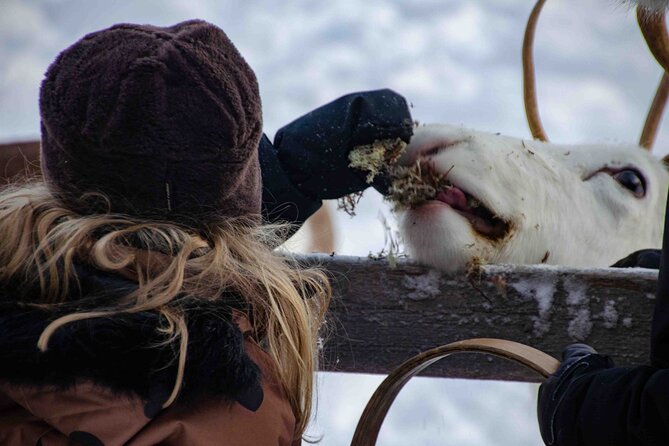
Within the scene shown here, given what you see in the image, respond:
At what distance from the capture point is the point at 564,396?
112 cm

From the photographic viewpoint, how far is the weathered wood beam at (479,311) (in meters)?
1.56

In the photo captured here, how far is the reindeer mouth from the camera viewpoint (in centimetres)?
169

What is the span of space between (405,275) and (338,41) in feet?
19.7

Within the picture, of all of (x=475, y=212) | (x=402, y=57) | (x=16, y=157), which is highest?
(x=402, y=57)

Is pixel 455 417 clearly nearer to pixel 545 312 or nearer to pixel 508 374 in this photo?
pixel 508 374

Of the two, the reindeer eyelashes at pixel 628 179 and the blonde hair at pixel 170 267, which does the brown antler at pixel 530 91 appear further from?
the blonde hair at pixel 170 267

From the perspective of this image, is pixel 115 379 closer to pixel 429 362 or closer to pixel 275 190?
Answer: pixel 429 362

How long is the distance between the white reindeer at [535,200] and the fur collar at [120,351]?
0.66m

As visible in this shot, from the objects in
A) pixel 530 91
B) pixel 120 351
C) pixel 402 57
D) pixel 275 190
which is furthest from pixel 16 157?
pixel 402 57

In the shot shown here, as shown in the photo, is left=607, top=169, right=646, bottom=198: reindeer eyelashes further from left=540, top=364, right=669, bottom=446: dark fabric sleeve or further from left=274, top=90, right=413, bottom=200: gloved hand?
left=540, top=364, right=669, bottom=446: dark fabric sleeve

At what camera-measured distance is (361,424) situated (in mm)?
1281

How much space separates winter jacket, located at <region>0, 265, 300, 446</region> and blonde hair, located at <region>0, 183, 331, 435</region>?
0.02m

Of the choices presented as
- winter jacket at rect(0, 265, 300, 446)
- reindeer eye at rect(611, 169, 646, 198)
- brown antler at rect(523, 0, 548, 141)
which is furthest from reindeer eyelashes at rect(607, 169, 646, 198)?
winter jacket at rect(0, 265, 300, 446)

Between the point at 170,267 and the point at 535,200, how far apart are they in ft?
3.37
